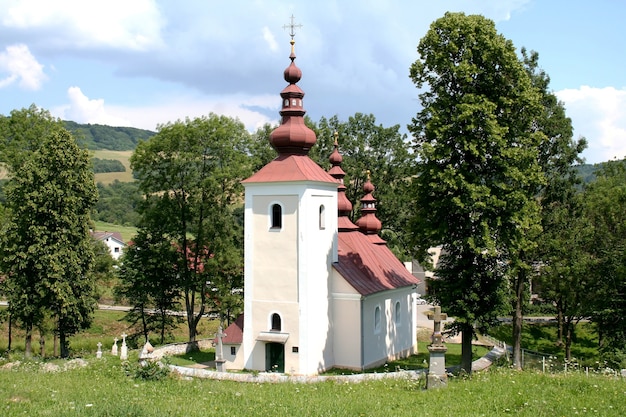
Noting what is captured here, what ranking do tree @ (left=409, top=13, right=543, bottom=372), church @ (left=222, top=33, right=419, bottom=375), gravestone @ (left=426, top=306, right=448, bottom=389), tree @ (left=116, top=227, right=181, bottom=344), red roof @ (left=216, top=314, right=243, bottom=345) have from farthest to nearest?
tree @ (left=116, top=227, right=181, bottom=344), red roof @ (left=216, top=314, right=243, bottom=345), church @ (left=222, top=33, right=419, bottom=375), tree @ (left=409, top=13, right=543, bottom=372), gravestone @ (left=426, top=306, right=448, bottom=389)

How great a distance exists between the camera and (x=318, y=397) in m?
14.4

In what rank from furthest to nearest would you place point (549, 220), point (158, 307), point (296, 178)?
1. point (158, 307)
2. point (549, 220)
3. point (296, 178)

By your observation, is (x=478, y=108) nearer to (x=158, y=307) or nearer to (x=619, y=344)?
(x=619, y=344)

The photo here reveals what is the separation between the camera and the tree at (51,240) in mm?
26766

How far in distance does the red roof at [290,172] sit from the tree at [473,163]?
424 cm

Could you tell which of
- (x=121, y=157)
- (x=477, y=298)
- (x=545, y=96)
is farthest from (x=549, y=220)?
(x=121, y=157)

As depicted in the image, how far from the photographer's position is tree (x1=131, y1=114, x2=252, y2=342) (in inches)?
1257

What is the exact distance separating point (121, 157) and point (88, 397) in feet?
421

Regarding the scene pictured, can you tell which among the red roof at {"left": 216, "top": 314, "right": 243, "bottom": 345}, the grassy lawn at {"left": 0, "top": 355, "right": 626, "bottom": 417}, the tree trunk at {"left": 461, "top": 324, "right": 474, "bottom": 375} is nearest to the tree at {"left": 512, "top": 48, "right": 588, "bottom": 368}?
the tree trunk at {"left": 461, "top": 324, "right": 474, "bottom": 375}

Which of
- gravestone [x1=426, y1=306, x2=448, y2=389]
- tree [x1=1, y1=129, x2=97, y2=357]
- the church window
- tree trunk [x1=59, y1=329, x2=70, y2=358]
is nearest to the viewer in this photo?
gravestone [x1=426, y1=306, x2=448, y2=389]

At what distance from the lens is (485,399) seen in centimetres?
1355

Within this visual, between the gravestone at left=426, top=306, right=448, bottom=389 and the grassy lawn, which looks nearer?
the grassy lawn

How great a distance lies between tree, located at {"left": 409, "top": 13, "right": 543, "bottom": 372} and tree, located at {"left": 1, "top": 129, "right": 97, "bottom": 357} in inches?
596

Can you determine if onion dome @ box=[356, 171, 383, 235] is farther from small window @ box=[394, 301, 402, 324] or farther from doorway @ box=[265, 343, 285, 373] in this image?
doorway @ box=[265, 343, 285, 373]
